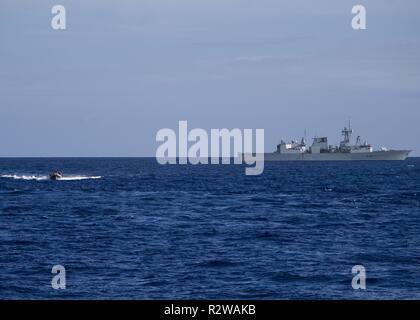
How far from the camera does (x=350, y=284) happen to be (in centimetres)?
2834

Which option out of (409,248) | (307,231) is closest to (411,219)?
(307,231)

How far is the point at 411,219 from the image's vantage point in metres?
54.1

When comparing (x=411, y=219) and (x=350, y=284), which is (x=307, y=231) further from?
(x=350, y=284)

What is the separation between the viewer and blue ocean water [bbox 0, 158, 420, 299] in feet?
89.9

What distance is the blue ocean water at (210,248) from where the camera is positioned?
27.4m

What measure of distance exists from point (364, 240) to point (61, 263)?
19009 mm

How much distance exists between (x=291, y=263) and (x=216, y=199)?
43622 millimetres

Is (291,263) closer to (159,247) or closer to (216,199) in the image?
(159,247)

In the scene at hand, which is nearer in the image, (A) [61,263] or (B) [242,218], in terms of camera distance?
(A) [61,263]

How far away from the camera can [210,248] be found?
38312mm
